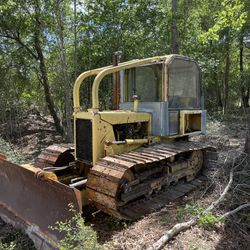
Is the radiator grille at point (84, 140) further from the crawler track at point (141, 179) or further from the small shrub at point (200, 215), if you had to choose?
the small shrub at point (200, 215)

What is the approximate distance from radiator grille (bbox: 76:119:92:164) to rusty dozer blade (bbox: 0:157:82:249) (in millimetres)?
835

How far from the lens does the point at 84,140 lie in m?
4.15

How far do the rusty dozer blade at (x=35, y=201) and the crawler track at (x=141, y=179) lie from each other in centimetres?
51

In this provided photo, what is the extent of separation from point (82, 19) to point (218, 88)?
13330 millimetres

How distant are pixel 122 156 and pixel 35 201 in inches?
51.6

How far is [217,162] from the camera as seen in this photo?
5.48m

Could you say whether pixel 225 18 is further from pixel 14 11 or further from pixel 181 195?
pixel 14 11

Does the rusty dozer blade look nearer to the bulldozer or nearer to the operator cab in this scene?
the bulldozer

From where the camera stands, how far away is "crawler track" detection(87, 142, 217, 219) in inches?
135

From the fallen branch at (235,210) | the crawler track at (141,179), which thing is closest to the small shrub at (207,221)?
the fallen branch at (235,210)

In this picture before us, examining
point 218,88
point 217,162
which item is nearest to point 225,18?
point 217,162

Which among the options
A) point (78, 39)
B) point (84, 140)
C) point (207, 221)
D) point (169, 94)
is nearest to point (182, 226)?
point (207, 221)

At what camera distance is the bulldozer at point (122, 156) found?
3373mm

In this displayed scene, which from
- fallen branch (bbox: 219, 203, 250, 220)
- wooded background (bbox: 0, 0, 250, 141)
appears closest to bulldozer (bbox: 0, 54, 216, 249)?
fallen branch (bbox: 219, 203, 250, 220)
